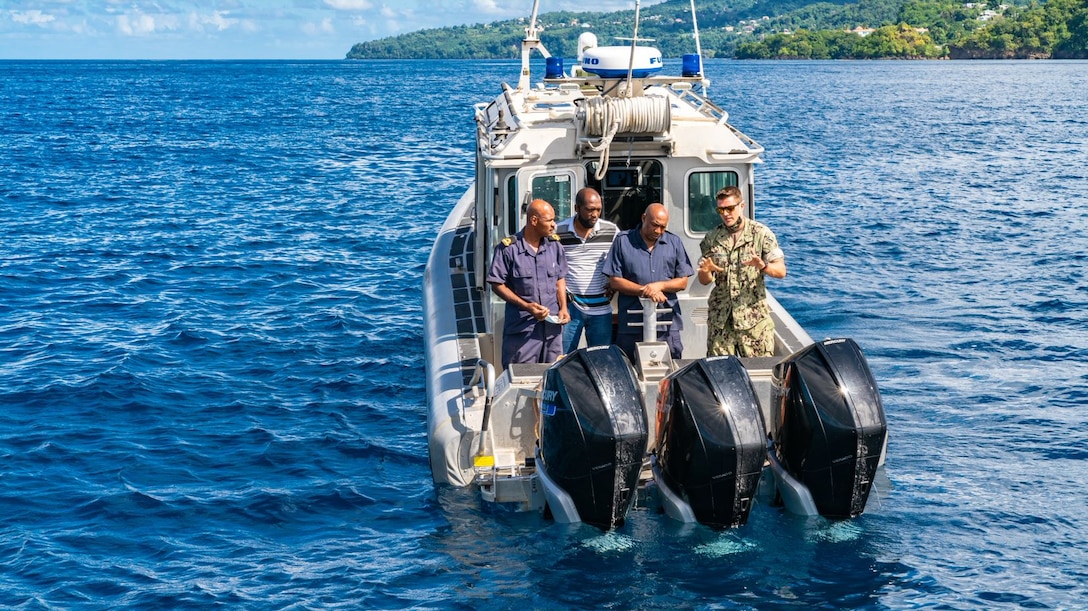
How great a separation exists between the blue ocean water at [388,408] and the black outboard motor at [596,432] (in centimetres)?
53

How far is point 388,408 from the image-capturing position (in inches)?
476

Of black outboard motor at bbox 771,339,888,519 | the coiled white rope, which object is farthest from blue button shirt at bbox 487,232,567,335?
black outboard motor at bbox 771,339,888,519

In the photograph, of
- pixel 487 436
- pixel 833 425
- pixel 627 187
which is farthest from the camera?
pixel 627 187

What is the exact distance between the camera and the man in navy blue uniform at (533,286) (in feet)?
28.6

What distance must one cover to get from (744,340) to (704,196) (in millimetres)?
1689

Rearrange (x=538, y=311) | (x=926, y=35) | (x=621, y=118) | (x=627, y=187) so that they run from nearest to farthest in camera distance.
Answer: (x=538, y=311), (x=621, y=118), (x=627, y=187), (x=926, y=35)

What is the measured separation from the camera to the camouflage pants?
345 inches

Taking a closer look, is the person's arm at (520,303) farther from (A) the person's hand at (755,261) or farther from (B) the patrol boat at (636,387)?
(A) the person's hand at (755,261)

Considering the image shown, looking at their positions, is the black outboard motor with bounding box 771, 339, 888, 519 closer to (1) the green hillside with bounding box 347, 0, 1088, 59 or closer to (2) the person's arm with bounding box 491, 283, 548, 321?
(2) the person's arm with bounding box 491, 283, 548, 321

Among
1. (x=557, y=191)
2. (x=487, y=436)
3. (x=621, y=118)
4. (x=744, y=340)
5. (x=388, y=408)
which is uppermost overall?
(x=621, y=118)

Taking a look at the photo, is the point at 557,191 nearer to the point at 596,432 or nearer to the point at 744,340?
the point at 744,340

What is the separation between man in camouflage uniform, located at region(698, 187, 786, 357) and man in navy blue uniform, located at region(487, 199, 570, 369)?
110 cm

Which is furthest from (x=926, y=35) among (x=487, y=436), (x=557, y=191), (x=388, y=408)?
(x=487, y=436)

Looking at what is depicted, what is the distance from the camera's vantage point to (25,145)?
135ft
